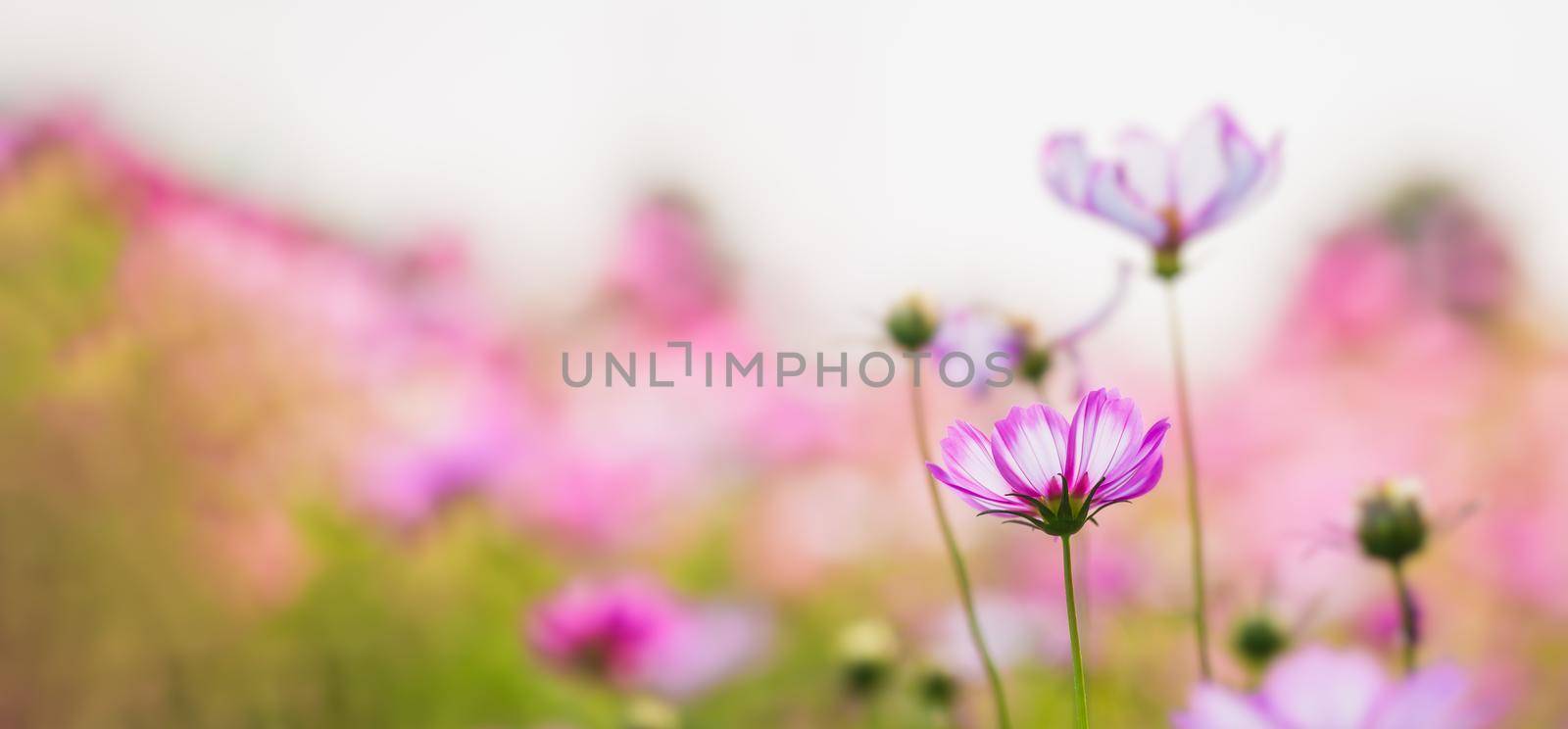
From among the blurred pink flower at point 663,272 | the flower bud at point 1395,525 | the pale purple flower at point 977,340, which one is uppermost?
the blurred pink flower at point 663,272

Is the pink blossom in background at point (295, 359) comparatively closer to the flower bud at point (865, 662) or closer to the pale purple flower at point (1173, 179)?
the flower bud at point (865, 662)

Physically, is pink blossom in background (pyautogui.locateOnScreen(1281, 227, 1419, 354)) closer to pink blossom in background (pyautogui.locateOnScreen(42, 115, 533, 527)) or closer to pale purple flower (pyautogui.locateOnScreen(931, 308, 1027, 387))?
pink blossom in background (pyautogui.locateOnScreen(42, 115, 533, 527))

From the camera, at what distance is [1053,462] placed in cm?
21

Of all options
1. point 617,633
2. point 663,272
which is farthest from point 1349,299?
point 617,633

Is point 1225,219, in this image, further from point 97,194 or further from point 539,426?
point 97,194

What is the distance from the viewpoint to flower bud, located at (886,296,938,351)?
0.29m

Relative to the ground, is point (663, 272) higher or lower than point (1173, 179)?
higher

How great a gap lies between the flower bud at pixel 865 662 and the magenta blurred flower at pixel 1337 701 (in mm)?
150

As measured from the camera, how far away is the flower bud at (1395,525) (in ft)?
0.87

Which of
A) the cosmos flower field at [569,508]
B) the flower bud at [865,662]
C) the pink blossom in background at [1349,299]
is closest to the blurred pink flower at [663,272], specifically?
the cosmos flower field at [569,508]

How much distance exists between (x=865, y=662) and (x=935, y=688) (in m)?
0.06

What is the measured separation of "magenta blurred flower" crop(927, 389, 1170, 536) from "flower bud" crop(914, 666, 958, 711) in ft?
0.48

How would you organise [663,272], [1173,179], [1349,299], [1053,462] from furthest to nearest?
[663,272], [1349,299], [1173,179], [1053,462]

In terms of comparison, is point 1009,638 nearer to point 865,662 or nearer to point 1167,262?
point 865,662
